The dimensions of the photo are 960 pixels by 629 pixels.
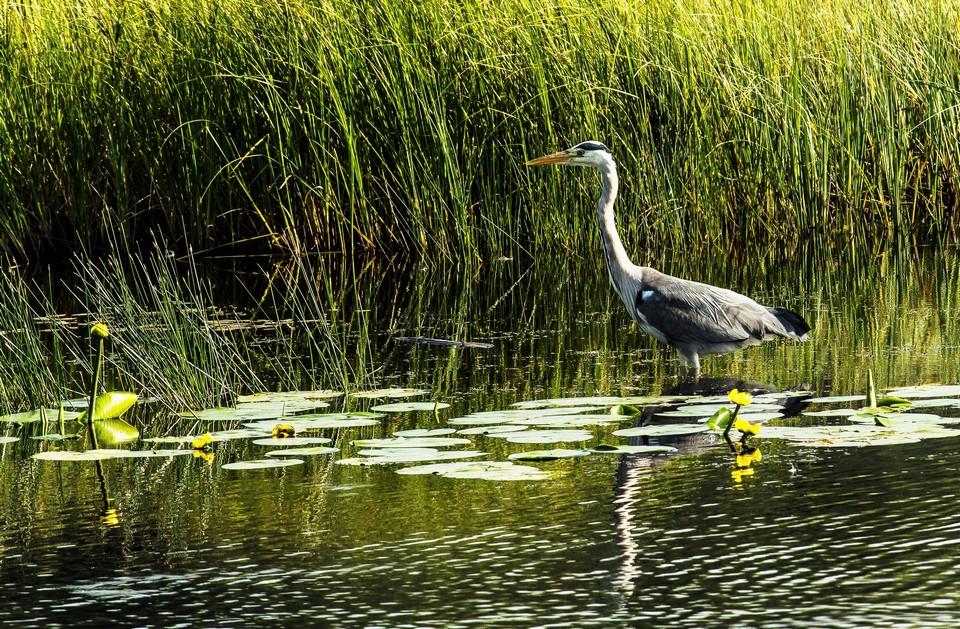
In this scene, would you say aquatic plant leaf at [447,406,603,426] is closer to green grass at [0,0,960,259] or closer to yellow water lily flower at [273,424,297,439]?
yellow water lily flower at [273,424,297,439]

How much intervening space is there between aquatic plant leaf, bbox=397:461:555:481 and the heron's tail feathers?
8.21 ft

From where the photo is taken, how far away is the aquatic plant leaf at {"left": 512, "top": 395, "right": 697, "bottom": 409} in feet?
17.7

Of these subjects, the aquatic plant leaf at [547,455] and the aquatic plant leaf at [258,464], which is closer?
the aquatic plant leaf at [547,455]

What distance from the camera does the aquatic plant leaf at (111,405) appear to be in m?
5.38

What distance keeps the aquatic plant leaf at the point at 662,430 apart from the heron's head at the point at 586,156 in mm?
2689

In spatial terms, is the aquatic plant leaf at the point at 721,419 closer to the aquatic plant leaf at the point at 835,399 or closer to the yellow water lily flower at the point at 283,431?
the aquatic plant leaf at the point at 835,399

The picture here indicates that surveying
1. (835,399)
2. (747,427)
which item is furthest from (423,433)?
(835,399)

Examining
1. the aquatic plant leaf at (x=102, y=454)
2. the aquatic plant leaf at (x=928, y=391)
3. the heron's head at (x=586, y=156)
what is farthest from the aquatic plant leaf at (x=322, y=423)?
the heron's head at (x=586, y=156)

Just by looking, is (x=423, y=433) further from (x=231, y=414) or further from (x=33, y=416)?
(x=33, y=416)

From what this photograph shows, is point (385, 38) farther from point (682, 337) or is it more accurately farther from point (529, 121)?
point (682, 337)

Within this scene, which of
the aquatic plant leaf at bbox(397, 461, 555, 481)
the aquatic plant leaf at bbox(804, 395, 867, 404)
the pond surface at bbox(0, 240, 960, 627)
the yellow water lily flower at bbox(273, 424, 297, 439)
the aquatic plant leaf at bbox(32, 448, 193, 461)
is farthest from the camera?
the aquatic plant leaf at bbox(804, 395, 867, 404)

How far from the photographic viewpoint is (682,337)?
6414 millimetres

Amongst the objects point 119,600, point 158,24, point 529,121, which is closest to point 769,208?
point 529,121

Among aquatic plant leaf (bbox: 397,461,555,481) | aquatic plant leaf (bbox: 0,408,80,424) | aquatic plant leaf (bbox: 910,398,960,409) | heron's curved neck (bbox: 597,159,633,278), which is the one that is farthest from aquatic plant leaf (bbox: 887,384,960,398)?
aquatic plant leaf (bbox: 0,408,80,424)
